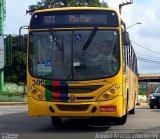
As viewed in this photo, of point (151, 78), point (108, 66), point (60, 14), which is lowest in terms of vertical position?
point (151, 78)

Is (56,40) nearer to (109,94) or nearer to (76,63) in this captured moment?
(76,63)

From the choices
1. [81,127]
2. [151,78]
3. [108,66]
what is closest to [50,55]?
[108,66]

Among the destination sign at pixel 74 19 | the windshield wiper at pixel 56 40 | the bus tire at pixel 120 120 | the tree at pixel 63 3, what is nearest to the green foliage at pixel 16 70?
the tree at pixel 63 3

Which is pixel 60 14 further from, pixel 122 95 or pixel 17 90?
pixel 17 90

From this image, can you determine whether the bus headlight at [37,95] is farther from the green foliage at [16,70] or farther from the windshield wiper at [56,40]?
the green foliage at [16,70]

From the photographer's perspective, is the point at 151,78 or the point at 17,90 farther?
the point at 151,78

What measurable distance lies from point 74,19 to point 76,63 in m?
1.40

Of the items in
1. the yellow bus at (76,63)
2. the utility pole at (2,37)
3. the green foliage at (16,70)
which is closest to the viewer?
the yellow bus at (76,63)

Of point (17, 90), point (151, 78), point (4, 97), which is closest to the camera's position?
point (4, 97)

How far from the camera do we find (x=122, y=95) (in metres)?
15.0

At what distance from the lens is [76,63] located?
1493 cm

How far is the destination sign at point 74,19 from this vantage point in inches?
594

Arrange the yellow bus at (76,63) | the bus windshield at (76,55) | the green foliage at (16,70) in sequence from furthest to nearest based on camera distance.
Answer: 1. the green foliage at (16,70)
2. the bus windshield at (76,55)
3. the yellow bus at (76,63)

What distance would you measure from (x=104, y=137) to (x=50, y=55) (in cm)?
316
